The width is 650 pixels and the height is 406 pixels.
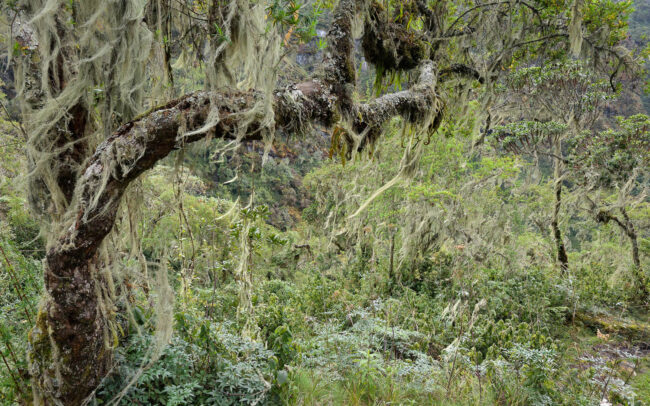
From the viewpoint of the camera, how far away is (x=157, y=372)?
197cm

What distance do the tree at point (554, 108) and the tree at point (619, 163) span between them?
1.42ft

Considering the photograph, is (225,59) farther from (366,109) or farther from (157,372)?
(157,372)

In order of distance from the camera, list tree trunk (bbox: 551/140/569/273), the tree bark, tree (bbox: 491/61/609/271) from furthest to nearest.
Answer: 1. tree trunk (bbox: 551/140/569/273)
2. tree (bbox: 491/61/609/271)
3. the tree bark

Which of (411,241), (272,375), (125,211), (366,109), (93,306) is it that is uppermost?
(366,109)

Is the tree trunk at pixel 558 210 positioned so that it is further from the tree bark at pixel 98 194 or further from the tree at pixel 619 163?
the tree bark at pixel 98 194

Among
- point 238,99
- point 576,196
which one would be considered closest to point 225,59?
point 238,99

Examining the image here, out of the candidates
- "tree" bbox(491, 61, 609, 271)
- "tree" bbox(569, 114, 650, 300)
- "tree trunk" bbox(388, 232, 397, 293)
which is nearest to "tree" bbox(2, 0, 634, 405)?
"tree trunk" bbox(388, 232, 397, 293)

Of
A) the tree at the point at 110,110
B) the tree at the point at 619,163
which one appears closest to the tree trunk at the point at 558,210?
the tree at the point at 619,163

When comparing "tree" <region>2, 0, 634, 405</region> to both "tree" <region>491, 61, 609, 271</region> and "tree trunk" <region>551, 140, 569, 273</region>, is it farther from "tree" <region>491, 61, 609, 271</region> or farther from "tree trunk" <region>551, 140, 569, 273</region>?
"tree trunk" <region>551, 140, 569, 273</region>

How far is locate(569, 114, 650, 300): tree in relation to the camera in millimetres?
6637

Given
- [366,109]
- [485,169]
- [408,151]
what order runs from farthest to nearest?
[485,169], [408,151], [366,109]

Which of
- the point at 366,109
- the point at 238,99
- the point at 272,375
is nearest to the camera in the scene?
the point at 238,99

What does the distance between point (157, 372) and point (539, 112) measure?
8991 millimetres

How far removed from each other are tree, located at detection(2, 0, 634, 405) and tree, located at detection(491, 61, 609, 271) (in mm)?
6259
